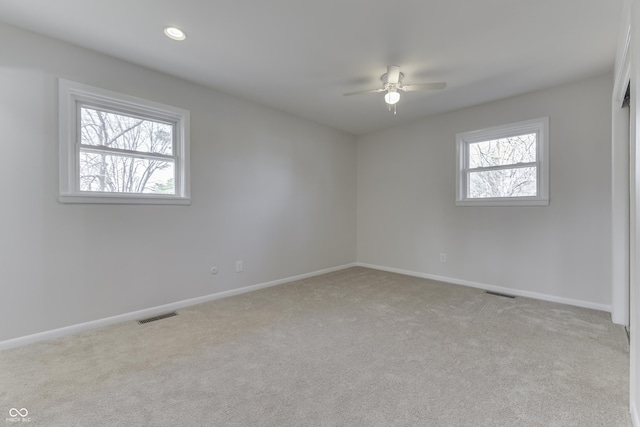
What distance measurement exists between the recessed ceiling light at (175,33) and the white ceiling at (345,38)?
0.06 meters

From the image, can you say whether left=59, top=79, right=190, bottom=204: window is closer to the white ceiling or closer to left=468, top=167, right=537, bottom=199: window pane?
the white ceiling

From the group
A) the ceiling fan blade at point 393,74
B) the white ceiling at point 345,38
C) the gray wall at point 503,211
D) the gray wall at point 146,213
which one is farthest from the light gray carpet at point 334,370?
the white ceiling at point 345,38

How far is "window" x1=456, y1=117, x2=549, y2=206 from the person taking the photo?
3.49m

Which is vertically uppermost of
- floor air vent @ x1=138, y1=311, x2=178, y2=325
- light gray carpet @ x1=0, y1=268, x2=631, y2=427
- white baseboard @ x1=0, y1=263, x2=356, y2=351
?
white baseboard @ x1=0, y1=263, x2=356, y2=351

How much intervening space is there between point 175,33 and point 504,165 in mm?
4068

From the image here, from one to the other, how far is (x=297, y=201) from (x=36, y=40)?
320cm

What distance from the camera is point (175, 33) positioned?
236 cm

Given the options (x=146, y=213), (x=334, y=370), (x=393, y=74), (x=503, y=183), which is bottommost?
(x=334, y=370)

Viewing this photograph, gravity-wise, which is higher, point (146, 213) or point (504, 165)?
point (504, 165)

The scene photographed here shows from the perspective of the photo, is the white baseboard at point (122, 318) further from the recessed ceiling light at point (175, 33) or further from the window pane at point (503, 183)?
the window pane at point (503, 183)

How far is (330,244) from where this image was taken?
5.07m

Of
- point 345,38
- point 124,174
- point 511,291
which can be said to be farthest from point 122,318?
point 511,291

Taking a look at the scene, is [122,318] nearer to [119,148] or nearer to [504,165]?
[119,148]

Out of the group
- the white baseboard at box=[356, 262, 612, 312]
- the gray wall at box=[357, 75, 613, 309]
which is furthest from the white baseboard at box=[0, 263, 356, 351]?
the gray wall at box=[357, 75, 613, 309]
